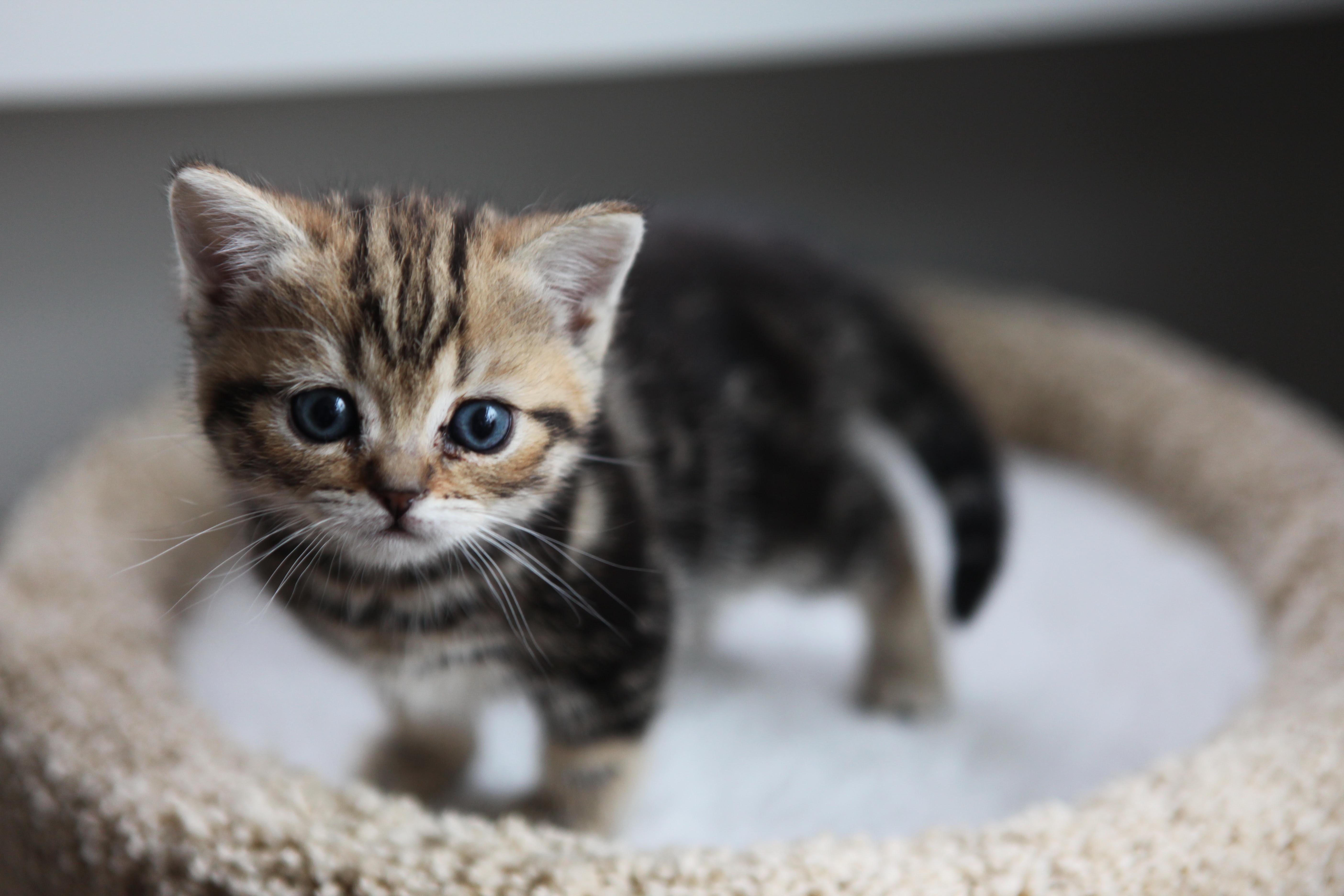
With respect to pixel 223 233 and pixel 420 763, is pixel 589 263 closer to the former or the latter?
pixel 223 233

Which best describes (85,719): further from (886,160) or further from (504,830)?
(886,160)

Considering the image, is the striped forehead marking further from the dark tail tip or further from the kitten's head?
the dark tail tip

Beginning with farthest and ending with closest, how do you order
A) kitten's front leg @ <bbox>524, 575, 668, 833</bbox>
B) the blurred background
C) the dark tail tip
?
the blurred background
the dark tail tip
kitten's front leg @ <bbox>524, 575, 668, 833</bbox>

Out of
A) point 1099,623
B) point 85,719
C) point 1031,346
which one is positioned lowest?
point 85,719

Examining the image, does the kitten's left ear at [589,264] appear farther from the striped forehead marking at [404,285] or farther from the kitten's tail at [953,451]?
the kitten's tail at [953,451]

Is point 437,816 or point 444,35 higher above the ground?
point 444,35

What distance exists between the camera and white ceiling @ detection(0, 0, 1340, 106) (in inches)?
41.6

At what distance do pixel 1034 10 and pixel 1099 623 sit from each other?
896 mm

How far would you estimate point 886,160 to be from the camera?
7.11 ft

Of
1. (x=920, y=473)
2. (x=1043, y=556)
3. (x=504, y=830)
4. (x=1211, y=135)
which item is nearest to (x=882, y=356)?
(x=920, y=473)

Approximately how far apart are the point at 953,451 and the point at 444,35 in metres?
0.78

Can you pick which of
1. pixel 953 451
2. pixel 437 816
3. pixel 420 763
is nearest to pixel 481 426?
pixel 437 816

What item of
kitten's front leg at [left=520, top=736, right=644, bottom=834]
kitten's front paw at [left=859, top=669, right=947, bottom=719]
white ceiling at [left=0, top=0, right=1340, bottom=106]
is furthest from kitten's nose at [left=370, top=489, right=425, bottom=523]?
kitten's front paw at [left=859, top=669, right=947, bottom=719]

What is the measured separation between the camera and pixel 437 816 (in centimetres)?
96
